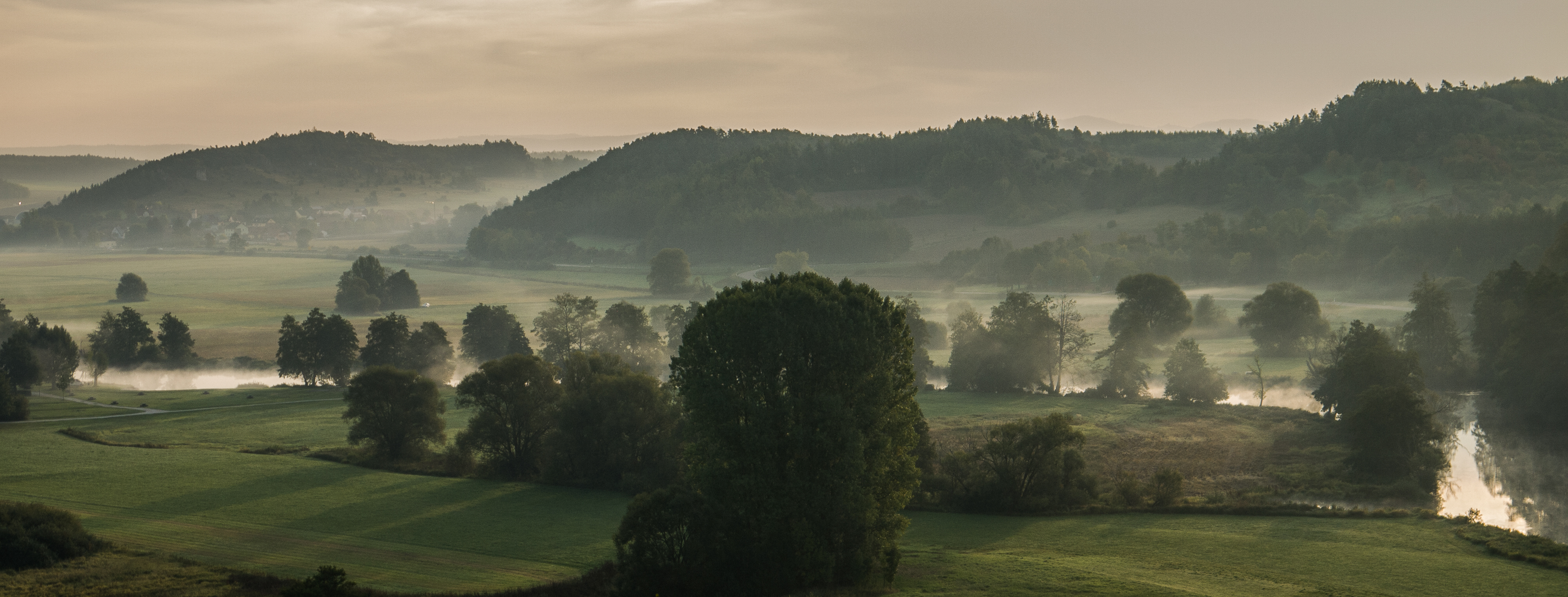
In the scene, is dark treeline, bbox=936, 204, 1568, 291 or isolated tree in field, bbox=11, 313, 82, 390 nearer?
isolated tree in field, bbox=11, 313, 82, 390

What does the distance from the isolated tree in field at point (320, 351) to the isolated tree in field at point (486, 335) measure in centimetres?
1244

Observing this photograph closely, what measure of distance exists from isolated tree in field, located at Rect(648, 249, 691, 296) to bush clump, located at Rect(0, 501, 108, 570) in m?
119

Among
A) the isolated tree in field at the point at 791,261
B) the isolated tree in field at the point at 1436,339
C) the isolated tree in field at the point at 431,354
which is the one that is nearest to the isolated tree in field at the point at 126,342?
the isolated tree in field at the point at 431,354

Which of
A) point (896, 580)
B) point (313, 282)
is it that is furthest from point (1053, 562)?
point (313, 282)

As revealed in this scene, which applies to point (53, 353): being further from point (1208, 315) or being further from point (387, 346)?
point (1208, 315)

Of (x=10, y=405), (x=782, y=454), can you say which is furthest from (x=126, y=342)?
(x=782, y=454)

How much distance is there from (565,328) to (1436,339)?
77.9 metres

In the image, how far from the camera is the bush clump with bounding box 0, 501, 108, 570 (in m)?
38.1

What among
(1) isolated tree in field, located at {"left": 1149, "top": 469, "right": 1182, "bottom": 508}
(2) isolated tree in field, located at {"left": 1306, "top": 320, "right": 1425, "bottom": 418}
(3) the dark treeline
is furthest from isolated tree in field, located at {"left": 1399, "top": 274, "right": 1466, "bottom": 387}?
(1) isolated tree in field, located at {"left": 1149, "top": 469, "right": 1182, "bottom": 508}

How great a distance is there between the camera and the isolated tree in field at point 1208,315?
361 feet

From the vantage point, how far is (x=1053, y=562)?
1481 inches

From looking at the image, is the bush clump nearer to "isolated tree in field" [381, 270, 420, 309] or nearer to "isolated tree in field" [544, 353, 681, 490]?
"isolated tree in field" [544, 353, 681, 490]

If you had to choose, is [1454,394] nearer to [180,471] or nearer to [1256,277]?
[1256,277]

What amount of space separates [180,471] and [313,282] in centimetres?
14908
